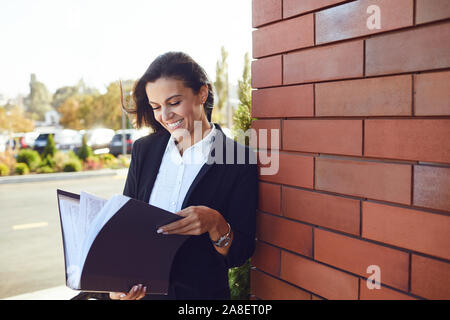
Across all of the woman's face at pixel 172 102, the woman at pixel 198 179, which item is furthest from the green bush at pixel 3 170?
the woman's face at pixel 172 102

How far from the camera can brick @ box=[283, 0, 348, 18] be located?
1282 mm

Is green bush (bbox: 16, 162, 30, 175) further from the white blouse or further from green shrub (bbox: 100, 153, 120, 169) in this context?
the white blouse

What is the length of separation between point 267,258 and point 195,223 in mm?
501

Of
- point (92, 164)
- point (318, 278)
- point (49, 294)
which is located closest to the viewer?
point (318, 278)

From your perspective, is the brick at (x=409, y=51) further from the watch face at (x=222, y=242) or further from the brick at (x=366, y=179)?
the watch face at (x=222, y=242)

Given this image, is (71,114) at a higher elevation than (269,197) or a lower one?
higher

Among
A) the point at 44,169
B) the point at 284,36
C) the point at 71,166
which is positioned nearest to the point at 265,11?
the point at 284,36

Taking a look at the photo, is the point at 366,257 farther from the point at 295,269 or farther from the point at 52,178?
the point at 52,178

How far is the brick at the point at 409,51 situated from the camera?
97 cm

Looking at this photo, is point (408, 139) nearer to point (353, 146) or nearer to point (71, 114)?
Result: point (353, 146)

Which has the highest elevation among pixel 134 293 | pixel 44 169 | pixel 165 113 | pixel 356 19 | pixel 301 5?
pixel 301 5

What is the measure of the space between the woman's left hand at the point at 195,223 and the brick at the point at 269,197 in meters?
0.27

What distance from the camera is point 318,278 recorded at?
1.37 m

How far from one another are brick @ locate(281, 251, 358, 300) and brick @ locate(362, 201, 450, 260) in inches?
7.6
